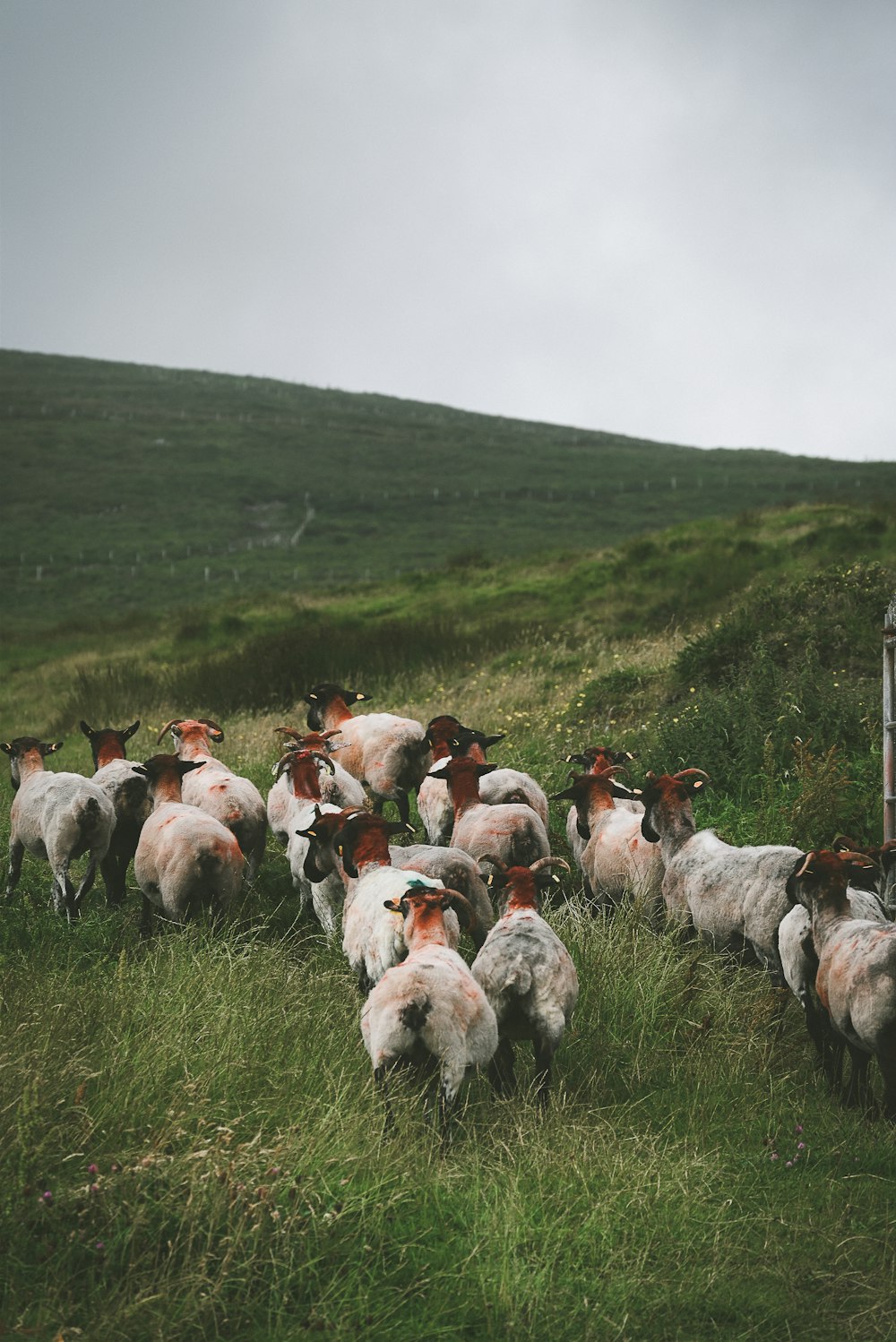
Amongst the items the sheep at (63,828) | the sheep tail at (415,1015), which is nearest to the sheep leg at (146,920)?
the sheep at (63,828)

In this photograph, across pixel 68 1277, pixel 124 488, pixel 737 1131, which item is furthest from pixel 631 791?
pixel 124 488

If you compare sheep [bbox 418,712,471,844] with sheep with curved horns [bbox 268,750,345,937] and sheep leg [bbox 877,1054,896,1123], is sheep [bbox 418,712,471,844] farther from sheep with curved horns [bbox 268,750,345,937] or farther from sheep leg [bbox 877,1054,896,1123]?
sheep leg [bbox 877,1054,896,1123]

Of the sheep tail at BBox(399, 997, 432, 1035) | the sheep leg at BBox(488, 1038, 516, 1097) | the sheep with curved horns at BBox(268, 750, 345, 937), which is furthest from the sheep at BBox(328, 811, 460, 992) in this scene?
the sheep tail at BBox(399, 997, 432, 1035)

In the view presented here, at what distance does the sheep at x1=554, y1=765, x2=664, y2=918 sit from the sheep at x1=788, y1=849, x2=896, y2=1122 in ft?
6.23

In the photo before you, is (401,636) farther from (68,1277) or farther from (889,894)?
(68,1277)

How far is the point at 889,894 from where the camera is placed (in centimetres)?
838

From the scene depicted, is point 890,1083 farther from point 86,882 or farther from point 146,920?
point 86,882

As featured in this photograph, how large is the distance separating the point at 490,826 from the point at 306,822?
54.9 inches

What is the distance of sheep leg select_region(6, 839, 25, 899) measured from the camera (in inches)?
375

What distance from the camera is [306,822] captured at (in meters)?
9.09

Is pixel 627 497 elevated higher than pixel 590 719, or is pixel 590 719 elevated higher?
pixel 627 497

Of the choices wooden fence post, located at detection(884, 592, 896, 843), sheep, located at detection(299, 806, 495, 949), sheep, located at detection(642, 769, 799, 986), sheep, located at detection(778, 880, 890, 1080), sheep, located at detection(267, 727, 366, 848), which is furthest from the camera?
sheep, located at detection(267, 727, 366, 848)

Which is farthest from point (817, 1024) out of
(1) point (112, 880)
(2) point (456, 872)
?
(1) point (112, 880)

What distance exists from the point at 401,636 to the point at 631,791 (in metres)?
14.7
